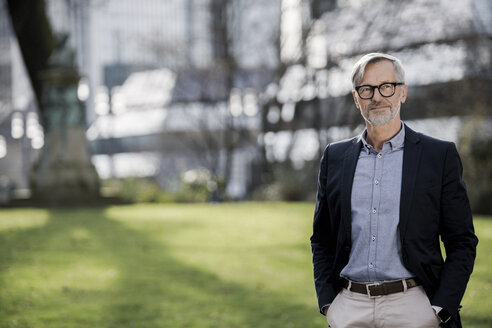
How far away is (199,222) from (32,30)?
8419mm

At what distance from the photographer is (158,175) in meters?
42.5

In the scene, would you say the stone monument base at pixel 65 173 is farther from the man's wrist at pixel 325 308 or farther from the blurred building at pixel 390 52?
the man's wrist at pixel 325 308

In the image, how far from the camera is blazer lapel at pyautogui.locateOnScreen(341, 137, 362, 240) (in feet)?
9.50

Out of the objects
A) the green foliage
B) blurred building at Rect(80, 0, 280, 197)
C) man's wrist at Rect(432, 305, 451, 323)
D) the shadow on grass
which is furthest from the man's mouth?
blurred building at Rect(80, 0, 280, 197)

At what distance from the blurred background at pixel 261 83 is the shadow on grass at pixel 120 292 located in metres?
7.84

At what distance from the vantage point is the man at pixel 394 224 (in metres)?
2.76

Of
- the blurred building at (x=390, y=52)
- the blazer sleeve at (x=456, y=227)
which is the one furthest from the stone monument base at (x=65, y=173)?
the blazer sleeve at (x=456, y=227)

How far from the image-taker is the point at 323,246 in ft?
10.3

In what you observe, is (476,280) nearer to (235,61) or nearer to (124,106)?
(235,61)

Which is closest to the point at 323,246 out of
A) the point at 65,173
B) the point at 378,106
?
the point at 378,106

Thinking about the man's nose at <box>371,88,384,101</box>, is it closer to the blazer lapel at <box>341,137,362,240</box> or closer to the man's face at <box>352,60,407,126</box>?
the man's face at <box>352,60,407,126</box>

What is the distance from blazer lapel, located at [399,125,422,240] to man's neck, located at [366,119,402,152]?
6cm

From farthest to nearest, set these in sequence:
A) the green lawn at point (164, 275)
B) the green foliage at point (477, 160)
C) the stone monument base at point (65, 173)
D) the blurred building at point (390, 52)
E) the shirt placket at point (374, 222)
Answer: the blurred building at point (390, 52), the stone monument base at point (65, 173), the green foliage at point (477, 160), the green lawn at point (164, 275), the shirt placket at point (374, 222)

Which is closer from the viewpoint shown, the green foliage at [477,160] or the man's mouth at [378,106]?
the man's mouth at [378,106]
